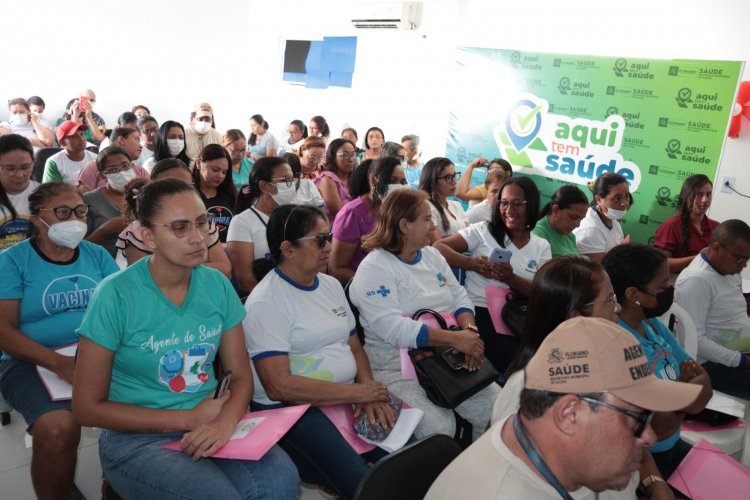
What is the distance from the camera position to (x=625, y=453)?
3.67ft

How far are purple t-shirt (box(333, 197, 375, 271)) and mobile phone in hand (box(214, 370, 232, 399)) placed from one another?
5.47 feet

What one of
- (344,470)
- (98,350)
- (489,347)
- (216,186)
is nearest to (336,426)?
(344,470)

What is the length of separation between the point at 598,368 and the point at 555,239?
8.91 ft

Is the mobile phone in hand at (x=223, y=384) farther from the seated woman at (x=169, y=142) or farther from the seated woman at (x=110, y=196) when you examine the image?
the seated woman at (x=169, y=142)

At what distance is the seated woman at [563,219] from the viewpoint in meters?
3.62

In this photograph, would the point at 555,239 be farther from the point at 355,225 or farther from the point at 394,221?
the point at 394,221

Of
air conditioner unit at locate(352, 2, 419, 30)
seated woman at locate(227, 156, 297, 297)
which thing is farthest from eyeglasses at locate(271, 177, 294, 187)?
air conditioner unit at locate(352, 2, 419, 30)

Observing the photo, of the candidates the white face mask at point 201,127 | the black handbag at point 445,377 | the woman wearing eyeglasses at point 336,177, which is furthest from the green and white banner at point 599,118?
the black handbag at point 445,377

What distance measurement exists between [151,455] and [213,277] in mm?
621

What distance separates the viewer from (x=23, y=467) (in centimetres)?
245

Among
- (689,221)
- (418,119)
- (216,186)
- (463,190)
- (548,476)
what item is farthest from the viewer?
(418,119)

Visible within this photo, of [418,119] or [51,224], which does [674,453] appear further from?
[418,119]

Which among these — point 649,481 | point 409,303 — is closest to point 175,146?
point 409,303

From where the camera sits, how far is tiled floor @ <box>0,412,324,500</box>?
231cm
